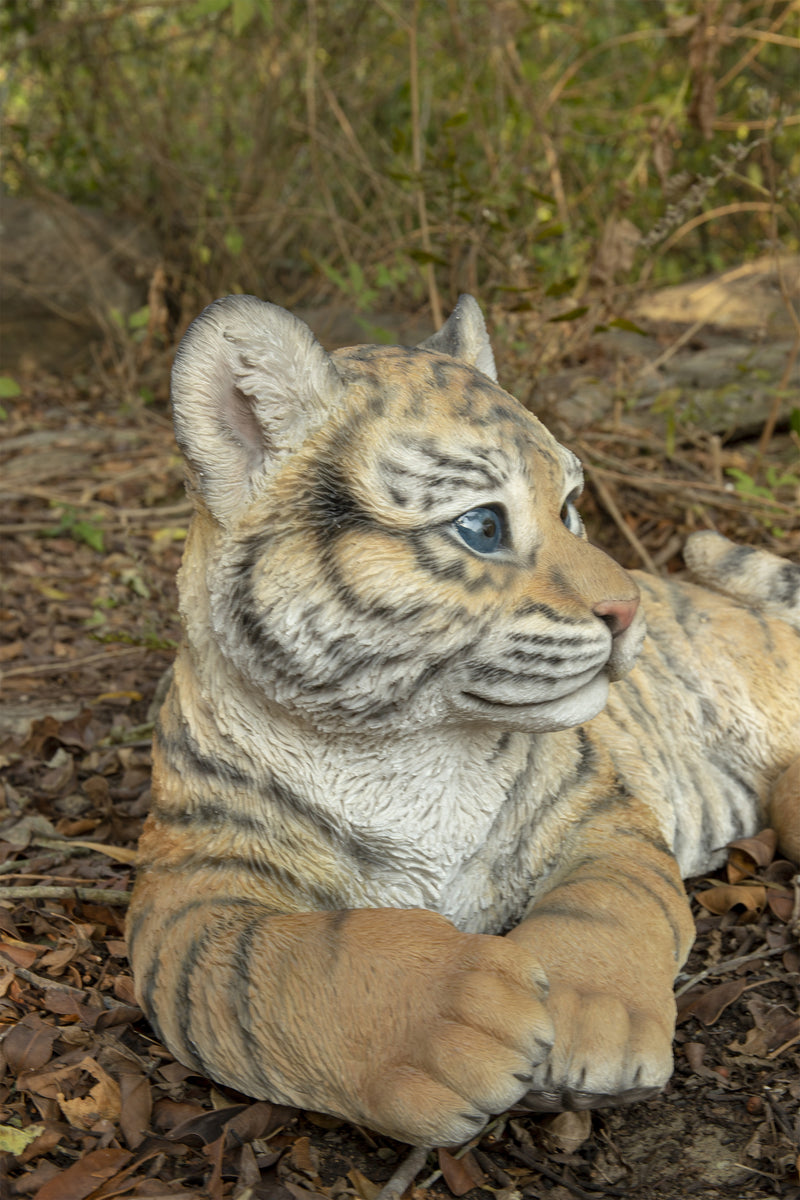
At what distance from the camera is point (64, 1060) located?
2322 millimetres

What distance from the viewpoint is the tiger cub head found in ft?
6.79

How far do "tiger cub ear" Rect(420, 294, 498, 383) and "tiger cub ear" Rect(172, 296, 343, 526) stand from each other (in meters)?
0.53

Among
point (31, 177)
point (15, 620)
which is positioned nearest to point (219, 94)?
point (31, 177)

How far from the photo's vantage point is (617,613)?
2.17 meters

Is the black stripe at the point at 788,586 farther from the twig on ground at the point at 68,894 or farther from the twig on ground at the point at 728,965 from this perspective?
the twig on ground at the point at 68,894

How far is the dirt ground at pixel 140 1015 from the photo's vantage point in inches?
81.7

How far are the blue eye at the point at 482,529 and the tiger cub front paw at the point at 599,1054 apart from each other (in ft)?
2.57

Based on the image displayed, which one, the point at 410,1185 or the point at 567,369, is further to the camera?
the point at 567,369

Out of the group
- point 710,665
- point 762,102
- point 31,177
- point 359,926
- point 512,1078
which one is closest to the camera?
point 512,1078

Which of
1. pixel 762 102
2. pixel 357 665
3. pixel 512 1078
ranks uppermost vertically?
pixel 762 102

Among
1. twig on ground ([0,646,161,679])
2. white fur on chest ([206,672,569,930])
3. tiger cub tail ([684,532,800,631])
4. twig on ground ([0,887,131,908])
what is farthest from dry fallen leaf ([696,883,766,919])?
twig on ground ([0,646,161,679])

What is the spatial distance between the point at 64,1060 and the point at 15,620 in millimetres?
2867

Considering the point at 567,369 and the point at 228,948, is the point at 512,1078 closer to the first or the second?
the point at 228,948

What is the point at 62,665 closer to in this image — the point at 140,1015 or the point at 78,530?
the point at 78,530
